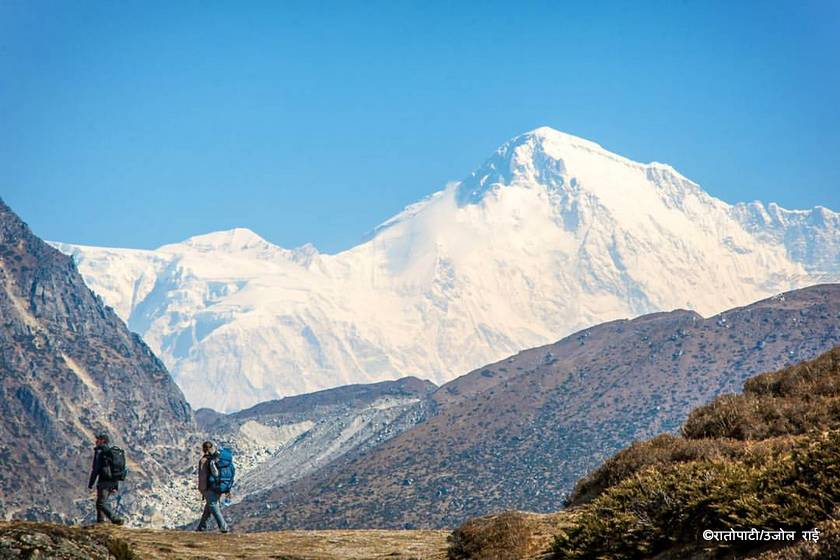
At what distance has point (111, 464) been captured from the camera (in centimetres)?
2964

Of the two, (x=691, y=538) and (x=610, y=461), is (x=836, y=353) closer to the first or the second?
(x=610, y=461)

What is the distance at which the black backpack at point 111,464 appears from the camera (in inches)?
1160

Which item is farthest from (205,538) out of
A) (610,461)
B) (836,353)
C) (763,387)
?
(836,353)

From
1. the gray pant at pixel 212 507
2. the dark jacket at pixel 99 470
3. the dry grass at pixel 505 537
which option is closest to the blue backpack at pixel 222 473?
the gray pant at pixel 212 507

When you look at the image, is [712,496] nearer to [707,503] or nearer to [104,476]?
[707,503]

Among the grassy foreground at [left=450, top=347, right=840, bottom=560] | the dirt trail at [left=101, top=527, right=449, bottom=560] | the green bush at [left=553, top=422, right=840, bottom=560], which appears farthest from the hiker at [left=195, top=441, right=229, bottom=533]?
the green bush at [left=553, top=422, right=840, bottom=560]

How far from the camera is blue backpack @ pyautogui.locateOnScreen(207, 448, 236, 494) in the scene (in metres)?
28.8

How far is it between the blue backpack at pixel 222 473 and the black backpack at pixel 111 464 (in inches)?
110

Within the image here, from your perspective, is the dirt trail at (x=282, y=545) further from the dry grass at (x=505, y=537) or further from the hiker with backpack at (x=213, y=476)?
the hiker with backpack at (x=213, y=476)

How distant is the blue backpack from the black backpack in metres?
2.78

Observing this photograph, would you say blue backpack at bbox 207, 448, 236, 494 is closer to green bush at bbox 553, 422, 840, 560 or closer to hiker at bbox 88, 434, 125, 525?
hiker at bbox 88, 434, 125, 525

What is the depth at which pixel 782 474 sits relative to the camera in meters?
17.0

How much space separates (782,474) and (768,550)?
179cm

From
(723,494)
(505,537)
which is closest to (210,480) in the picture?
(505,537)
